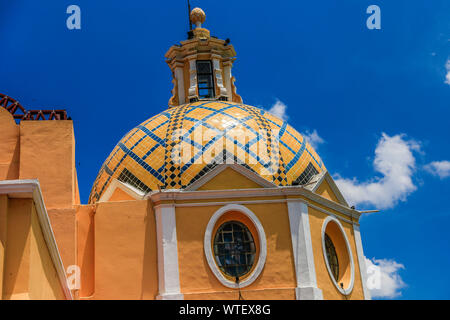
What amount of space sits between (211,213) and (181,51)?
7.04m

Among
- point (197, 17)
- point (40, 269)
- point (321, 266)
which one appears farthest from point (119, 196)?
point (40, 269)

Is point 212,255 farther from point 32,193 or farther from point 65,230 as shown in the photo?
point 32,193

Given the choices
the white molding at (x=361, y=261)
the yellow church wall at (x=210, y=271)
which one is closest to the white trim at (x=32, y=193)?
the yellow church wall at (x=210, y=271)

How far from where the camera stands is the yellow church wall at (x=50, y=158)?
15.6 m

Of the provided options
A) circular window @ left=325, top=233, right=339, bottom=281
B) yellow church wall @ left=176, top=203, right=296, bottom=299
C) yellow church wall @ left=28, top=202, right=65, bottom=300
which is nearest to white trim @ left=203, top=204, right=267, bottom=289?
yellow church wall @ left=176, top=203, right=296, bottom=299

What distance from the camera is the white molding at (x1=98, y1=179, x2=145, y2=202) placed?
58.1ft

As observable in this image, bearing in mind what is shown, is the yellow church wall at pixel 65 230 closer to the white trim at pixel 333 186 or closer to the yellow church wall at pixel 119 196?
the yellow church wall at pixel 119 196

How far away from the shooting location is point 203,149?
59.6 feet

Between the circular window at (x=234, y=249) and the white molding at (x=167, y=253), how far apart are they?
3.31ft

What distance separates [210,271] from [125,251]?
76.8 inches

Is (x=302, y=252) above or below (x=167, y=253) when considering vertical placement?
below

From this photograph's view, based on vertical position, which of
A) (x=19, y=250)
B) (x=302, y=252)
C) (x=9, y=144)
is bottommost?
(x=19, y=250)
